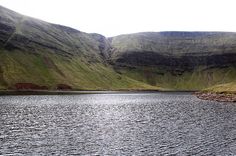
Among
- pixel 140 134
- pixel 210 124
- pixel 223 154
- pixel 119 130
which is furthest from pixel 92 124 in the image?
pixel 223 154

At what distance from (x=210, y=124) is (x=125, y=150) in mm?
35309

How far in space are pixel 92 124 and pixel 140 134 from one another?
16923mm

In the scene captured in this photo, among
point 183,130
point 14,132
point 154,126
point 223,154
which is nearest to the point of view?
point 223,154

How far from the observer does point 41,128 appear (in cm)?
7538

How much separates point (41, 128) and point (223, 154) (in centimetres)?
3932

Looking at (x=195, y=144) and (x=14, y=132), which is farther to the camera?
(x=14, y=132)

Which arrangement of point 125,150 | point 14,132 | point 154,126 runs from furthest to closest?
1. point 154,126
2. point 14,132
3. point 125,150

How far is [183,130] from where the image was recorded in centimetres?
7425

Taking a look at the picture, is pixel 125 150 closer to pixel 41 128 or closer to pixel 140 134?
pixel 140 134

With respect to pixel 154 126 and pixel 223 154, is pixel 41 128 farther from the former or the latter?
pixel 223 154

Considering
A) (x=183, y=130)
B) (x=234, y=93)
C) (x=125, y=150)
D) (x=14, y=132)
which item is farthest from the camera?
(x=234, y=93)

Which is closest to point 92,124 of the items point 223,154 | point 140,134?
point 140,134

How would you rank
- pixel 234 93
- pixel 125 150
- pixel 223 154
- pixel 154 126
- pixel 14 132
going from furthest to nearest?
pixel 234 93
pixel 154 126
pixel 14 132
pixel 125 150
pixel 223 154

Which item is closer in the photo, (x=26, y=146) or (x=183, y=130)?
(x=26, y=146)
